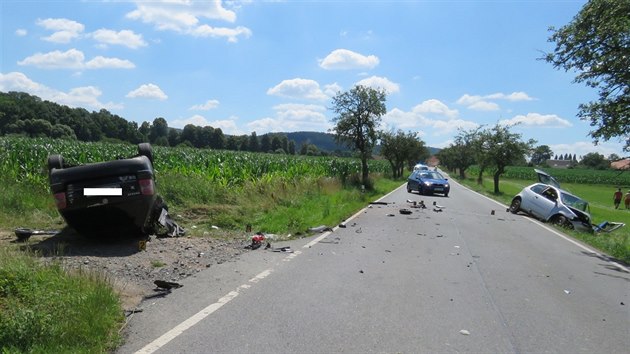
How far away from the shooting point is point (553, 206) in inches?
701

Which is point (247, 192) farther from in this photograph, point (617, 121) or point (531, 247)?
point (617, 121)

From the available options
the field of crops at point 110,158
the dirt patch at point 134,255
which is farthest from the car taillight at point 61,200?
the field of crops at point 110,158

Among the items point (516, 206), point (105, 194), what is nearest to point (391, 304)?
point (105, 194)

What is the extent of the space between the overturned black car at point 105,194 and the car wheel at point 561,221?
14.8 meters

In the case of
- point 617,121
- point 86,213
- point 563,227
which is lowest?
point 563,227

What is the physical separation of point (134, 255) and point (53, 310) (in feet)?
10.4

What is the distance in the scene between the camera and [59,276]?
5012 mm

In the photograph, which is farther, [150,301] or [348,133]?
[348,133]

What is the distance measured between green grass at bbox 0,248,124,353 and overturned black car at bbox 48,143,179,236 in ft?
6.47

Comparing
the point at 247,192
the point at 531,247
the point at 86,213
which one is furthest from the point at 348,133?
the point at 86,213

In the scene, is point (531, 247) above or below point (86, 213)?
below

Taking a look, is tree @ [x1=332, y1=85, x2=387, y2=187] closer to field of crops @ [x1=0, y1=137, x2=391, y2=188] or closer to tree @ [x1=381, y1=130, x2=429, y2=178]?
field of crops @ [x1=0, y1=137, x2=391, y2=188]

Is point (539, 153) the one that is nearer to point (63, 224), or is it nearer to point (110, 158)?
point (110, 158)

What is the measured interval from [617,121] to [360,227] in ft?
23.3
